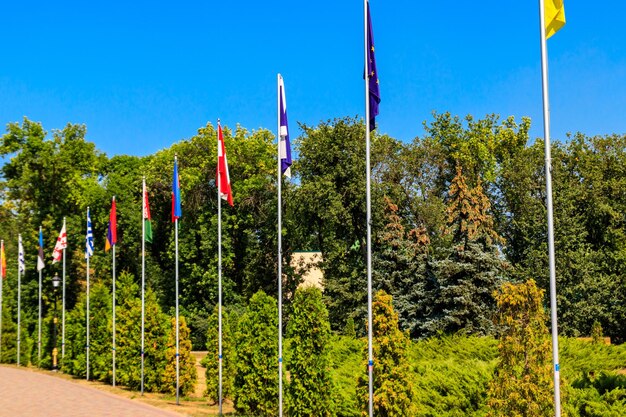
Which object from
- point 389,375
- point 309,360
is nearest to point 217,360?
point 309,360

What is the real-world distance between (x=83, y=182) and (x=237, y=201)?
48.0 feet

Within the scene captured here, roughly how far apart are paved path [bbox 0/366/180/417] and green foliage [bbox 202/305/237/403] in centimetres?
240

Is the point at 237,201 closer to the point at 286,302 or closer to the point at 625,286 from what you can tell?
the point at 286,302

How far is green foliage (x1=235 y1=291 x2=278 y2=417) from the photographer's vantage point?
2423 centimetres

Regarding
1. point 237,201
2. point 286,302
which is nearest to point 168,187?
point 237,201

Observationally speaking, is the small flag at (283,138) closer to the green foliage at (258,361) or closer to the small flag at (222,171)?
the small flag at (222,171)

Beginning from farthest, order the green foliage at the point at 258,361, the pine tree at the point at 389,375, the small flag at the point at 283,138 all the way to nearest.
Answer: the green foliage at the point at 258,361
the small flag at the point at 283,138
the pine tree at the point at 389,375

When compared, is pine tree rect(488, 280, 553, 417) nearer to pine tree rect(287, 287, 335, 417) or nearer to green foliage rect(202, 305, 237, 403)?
pine tree rect(287, 287, 335, 417)

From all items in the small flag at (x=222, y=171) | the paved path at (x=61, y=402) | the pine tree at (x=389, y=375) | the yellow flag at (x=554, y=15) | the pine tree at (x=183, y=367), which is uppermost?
the yellow flag at (x=554, y=15)

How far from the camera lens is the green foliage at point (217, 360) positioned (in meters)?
27.8

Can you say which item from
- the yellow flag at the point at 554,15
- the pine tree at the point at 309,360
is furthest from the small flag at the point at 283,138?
the yellow flag at the point at 554,15

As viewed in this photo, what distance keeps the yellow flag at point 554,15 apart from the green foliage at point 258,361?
14.1m

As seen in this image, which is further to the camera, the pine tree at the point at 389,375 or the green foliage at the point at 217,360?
the green foliage at the point at 217,360

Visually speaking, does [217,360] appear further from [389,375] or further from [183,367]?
[389,375]
